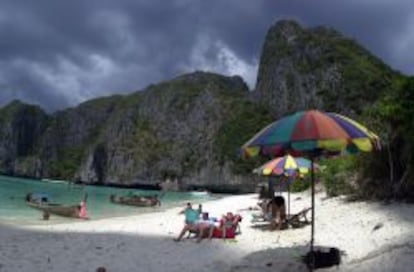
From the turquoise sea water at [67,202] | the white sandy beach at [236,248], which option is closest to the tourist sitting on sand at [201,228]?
the white sandy beach at [236,248]

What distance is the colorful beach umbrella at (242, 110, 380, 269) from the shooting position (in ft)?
26.3

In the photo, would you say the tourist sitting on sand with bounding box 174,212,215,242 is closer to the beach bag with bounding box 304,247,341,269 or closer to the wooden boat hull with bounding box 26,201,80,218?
the beach bag with bounding box 304,247,341,269

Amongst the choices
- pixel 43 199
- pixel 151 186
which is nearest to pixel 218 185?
pixel 151 186

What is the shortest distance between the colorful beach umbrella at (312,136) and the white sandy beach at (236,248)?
219 cm

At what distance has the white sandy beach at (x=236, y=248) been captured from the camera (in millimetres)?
10344

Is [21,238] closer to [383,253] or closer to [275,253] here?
[275,253]

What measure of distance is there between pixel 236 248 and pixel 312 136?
6.06m

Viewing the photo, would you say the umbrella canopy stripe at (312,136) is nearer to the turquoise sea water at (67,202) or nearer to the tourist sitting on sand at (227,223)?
the tourist sitting on sand at (227,223)

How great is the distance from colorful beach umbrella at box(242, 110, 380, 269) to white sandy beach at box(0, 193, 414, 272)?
2.19 meters

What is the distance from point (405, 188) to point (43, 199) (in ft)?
86.5

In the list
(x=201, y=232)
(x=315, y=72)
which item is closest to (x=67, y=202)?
(x=201, y=232)

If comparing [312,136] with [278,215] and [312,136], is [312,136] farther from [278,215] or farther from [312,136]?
[278,215]

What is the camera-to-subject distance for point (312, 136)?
804cm

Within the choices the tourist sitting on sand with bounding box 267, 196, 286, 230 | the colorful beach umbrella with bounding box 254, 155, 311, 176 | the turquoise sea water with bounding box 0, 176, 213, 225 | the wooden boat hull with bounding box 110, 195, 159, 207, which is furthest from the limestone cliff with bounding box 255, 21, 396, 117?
the tourist sitting on sand with bounding box 267, 196, 286, 230
